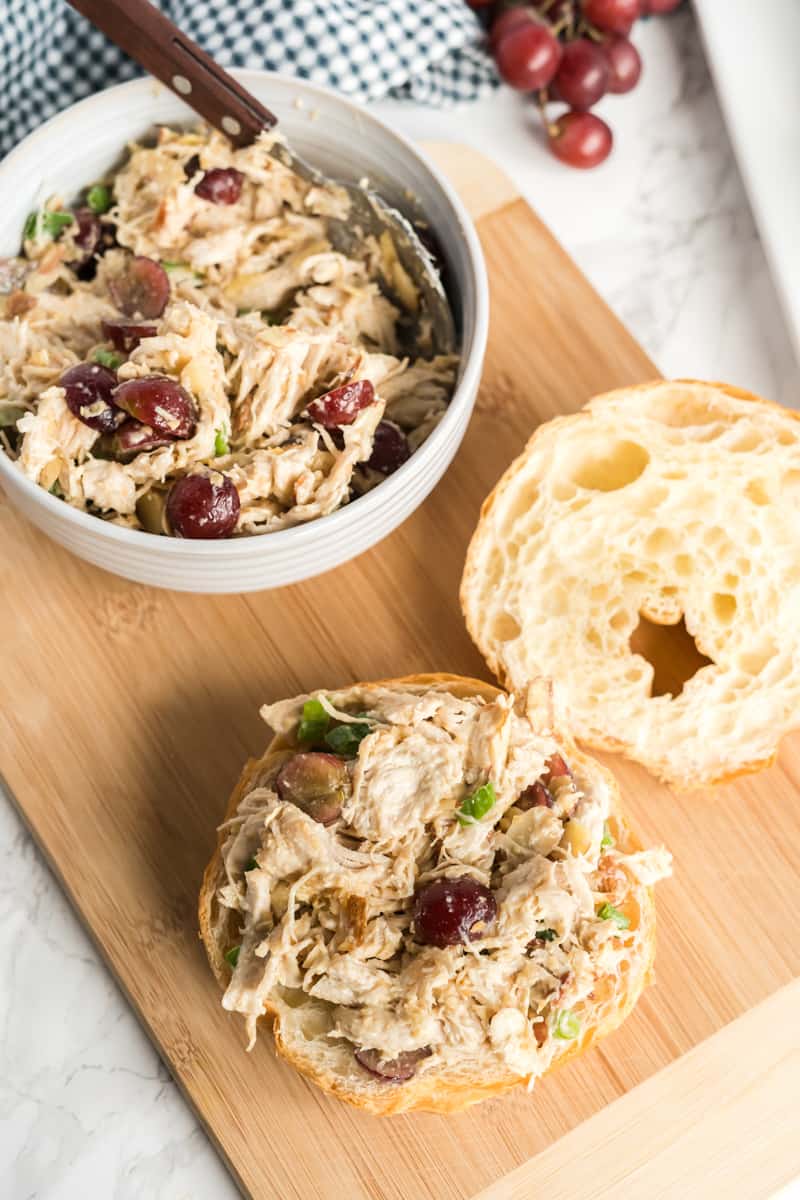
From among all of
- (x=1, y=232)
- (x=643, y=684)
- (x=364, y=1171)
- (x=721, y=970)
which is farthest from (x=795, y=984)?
(x=1, y=232)

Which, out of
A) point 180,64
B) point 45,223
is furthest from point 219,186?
point 45,223

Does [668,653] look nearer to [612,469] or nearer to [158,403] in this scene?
[612,469]

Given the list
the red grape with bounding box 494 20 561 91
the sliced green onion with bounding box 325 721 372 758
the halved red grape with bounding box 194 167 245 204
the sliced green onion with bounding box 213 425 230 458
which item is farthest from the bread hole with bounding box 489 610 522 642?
the red grape with bounding box 494 20 561 91

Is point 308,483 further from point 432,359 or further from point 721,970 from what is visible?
point 721,970

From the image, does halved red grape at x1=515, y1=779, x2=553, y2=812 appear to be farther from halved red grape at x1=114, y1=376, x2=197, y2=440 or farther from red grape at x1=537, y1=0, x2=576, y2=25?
red grape at x1=537, y1=0, x2=576, y2=25

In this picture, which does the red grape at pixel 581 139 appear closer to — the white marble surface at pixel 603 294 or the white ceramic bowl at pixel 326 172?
the white marble surface at pixel 603 294
